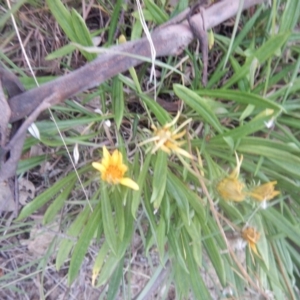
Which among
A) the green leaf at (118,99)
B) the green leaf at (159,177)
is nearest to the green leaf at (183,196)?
the green leaf at (159,177)

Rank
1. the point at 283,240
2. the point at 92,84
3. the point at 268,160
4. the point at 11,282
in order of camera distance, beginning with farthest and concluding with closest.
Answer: the point at 11,282
the point at 283,240
the point at 268,160
the point at 92,84

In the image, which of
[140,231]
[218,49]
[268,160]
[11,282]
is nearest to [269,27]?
[218,49]

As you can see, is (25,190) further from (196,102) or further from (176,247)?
(196,102)

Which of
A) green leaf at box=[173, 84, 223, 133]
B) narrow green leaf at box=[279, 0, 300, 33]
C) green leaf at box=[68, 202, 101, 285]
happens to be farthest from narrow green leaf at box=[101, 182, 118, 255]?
narrow green leaf at box=[279, 0, 300, 33]

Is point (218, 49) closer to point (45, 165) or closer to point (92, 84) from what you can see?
point (92, 84)

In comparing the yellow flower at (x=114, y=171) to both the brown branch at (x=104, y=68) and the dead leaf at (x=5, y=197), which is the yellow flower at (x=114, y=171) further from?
the dead leaf at (x=5, y=197)

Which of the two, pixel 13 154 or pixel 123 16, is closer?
pixel 13 154
